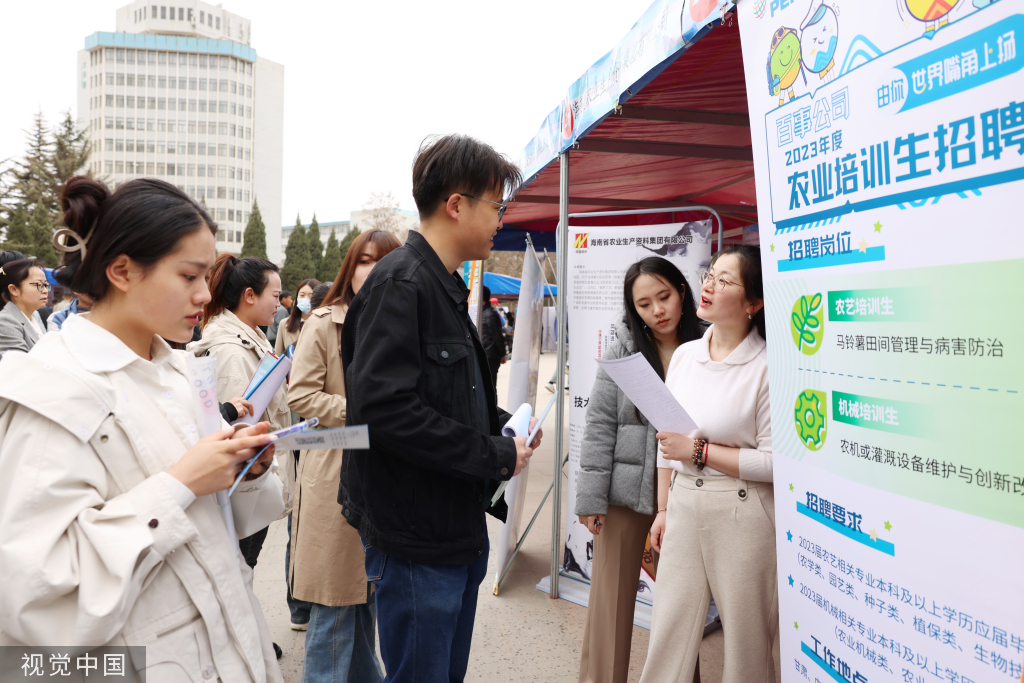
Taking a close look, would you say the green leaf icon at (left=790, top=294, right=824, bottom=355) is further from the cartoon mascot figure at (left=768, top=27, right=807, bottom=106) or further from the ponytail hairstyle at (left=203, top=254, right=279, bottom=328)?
the ponytail hairstyle at (left=203, top=254, right=279, bottom=328)

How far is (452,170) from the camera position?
181 cm

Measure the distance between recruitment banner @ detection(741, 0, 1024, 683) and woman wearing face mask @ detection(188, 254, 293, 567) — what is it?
2.13m

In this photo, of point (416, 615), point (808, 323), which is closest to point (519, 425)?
point (416, 615)

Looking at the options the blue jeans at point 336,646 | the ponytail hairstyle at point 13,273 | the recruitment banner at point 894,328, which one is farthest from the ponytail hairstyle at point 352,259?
the ponytail hairstyle at point 13,273

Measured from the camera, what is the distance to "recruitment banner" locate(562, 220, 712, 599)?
3432 mm

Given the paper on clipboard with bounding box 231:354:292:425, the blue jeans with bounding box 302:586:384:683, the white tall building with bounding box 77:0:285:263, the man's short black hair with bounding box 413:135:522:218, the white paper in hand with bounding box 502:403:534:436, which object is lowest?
the blue jeans with bounding box 302:586:384:683

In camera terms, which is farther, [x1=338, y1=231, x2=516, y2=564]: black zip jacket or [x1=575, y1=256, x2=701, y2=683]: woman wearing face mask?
[x1=575, y1=256, x2=701, y2=683]: woman wearing face mask

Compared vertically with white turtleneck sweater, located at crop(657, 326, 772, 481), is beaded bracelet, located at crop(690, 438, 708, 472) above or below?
below

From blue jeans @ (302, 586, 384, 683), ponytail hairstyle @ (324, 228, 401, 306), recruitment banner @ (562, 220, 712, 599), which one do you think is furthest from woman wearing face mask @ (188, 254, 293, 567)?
recruitment banner @ (562, 220, 712, 599)

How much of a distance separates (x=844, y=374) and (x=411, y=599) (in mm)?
1185

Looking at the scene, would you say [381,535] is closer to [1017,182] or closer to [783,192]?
[783,192]

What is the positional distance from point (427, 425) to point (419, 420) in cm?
2

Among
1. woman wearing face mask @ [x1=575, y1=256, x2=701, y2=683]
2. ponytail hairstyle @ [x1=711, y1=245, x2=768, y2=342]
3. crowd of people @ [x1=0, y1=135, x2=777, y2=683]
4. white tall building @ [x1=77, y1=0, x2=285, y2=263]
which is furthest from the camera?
white tall building @ [x1=77, y1=0, x2=285, y2=263]

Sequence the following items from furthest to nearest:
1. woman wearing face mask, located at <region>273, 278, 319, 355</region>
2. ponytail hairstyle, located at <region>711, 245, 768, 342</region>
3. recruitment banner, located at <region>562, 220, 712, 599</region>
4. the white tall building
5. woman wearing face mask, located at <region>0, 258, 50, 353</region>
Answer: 1. the white tall building
2. woman wearing face mask, located at <region>273, 278, 319, 355</region>
3. woman wearing face mask, located at <region>0, 258, 50, 353</region>
4. recruitment banner, located at <region>562, 220, 712, 599</region>
5. ponytail hairstyle, located at <region>711, 245, 768, 342</region>
